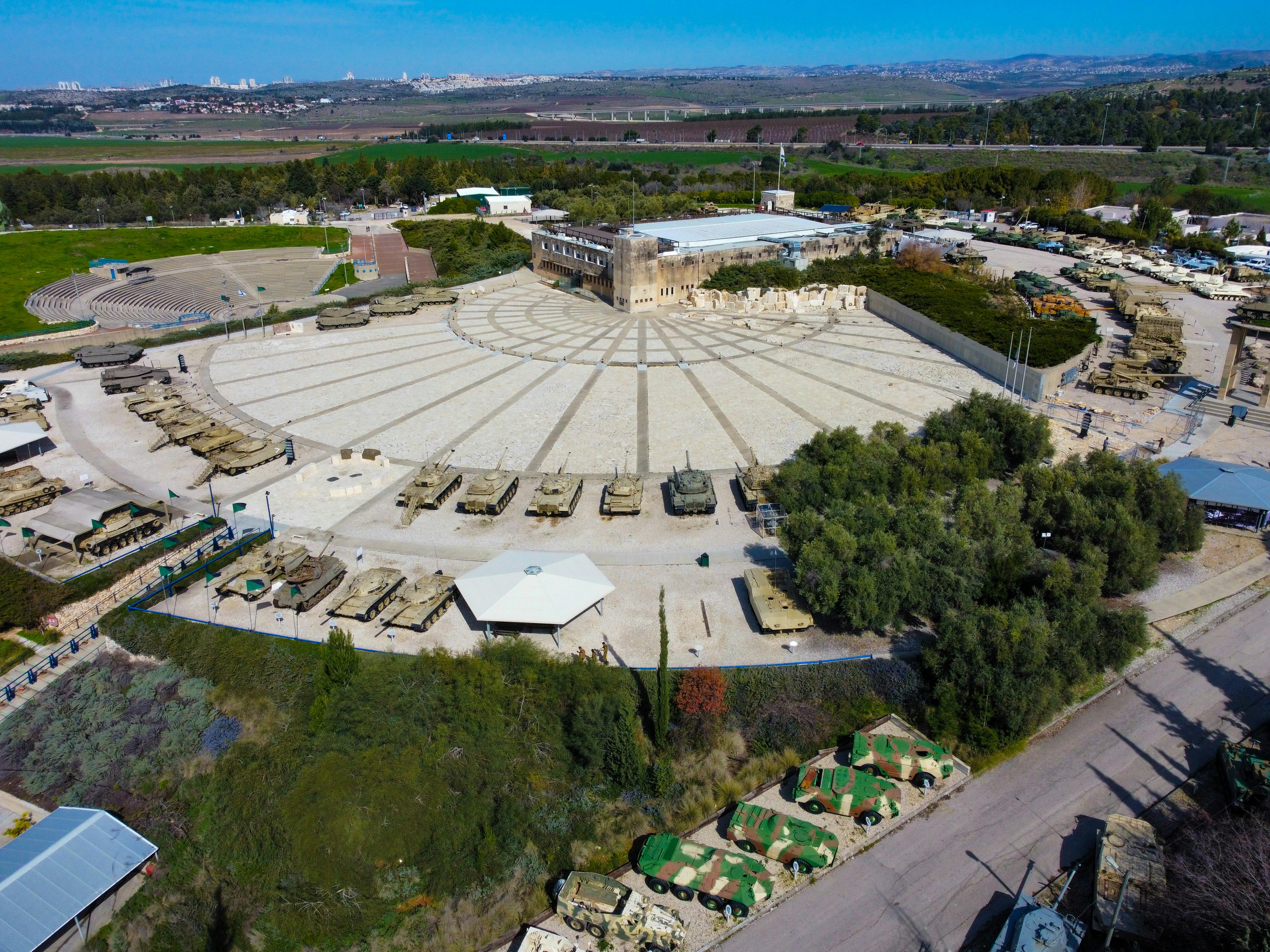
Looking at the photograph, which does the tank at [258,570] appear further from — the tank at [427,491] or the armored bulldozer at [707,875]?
the armored bulldozer at [707,875]

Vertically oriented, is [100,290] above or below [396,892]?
above

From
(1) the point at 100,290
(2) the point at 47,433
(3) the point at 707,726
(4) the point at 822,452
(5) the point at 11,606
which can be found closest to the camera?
(3) the point at 707,726

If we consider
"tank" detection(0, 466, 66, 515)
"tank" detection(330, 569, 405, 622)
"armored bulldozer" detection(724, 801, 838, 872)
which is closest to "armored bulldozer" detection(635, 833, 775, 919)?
"armored bulldozer" detection(724, 801, 838, 872)

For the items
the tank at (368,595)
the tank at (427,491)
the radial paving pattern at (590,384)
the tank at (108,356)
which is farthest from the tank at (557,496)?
the tank at (108,356)

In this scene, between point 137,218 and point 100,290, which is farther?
point 137,218

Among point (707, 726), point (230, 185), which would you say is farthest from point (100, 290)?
point (707, 726)

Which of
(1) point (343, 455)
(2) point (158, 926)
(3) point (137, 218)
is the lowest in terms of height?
(2) point (158, 926)

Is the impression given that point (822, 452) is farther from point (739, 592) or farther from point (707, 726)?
point (707, 726)
